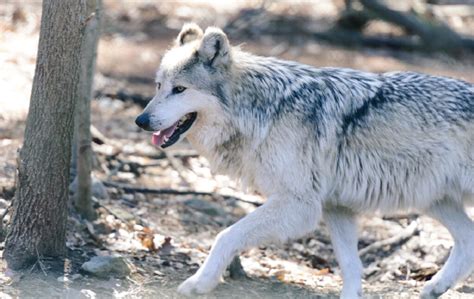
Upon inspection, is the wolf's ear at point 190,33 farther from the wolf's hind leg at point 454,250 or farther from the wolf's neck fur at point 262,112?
the wolf's hind leg at point 454,250

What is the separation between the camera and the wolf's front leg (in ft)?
18.4

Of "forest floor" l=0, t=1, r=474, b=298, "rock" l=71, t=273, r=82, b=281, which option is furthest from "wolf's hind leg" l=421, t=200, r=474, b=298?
"rock" l=71, t=273, r=82, b=281

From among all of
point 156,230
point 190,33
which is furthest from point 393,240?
point 190,33

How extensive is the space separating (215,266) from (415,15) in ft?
34.7

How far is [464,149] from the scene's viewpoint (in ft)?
20.1

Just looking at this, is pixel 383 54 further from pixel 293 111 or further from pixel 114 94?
pixel 293 111

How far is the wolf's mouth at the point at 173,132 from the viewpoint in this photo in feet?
19.3

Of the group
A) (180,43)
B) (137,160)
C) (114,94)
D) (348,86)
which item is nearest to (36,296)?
Answer: (180,43)

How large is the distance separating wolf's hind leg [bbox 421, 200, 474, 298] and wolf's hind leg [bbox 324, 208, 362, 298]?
1.58ft

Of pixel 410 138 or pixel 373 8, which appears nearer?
pixel 410 138

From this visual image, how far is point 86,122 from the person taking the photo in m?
7.16

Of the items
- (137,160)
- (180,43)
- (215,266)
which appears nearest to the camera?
(215,266)

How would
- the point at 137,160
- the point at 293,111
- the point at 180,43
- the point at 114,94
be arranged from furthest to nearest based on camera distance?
1. the point at 114,94
2. the point at 137,160
3. the point at 180,43
4. the point at 293,111

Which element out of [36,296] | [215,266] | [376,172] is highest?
[376,172]
